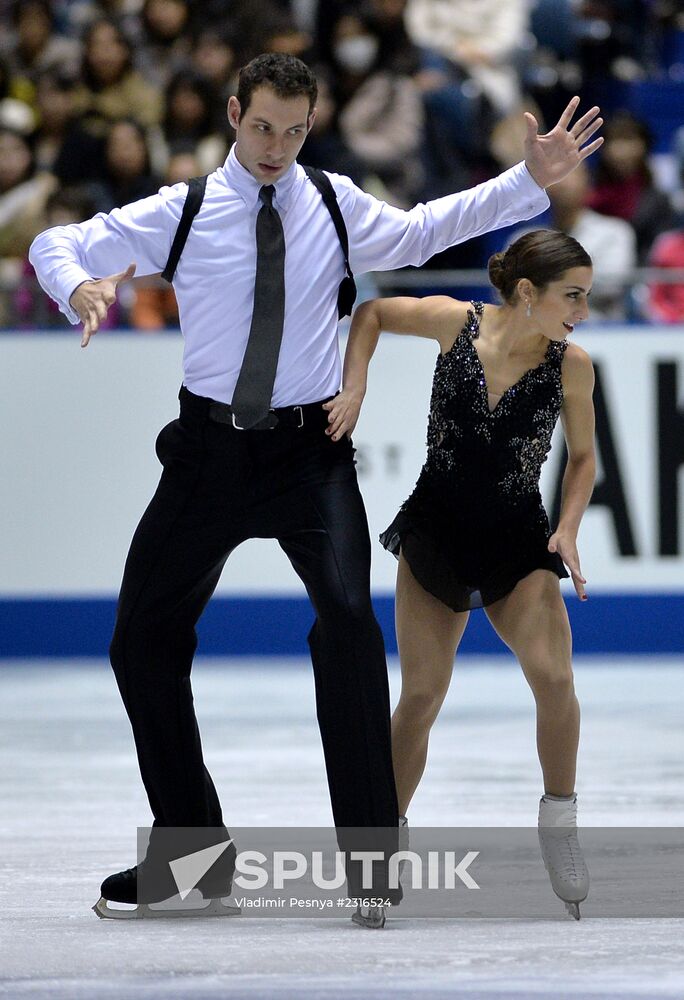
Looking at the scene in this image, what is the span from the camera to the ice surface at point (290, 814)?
319 centimetres

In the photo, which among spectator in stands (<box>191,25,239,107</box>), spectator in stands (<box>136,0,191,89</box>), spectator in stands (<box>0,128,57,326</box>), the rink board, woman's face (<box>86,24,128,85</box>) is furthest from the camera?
spectator in stands (<box>136,0,191,89</box>)

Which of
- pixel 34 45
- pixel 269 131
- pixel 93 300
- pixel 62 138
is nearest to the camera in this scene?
pixel 93 300

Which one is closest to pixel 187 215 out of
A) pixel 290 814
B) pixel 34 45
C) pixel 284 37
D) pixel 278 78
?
pixel 278 78

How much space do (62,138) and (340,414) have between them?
6.33 meters

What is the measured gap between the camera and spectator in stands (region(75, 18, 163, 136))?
9.78 m

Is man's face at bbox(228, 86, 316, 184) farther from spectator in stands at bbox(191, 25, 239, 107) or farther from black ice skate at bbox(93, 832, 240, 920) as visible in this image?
spectator in stands at bbox(191, 25, 239, 107)

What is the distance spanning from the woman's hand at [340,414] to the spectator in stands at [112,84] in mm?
6269

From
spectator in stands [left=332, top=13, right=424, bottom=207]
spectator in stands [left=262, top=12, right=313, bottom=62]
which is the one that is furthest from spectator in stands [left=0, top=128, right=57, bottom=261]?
spectator in stands [left=332, top=13, right=424, bottom=207]

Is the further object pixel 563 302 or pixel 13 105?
pixel 13 105

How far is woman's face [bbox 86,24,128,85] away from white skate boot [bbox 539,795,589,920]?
6.81 metres

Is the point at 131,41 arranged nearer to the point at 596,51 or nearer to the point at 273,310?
the point at 596,51

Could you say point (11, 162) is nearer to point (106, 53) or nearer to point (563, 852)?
point (106, 53)

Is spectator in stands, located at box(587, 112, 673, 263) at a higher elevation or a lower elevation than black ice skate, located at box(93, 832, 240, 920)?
higher

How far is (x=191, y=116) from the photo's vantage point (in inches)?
365
